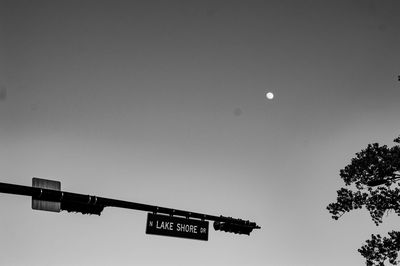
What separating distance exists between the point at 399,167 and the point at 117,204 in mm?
9707

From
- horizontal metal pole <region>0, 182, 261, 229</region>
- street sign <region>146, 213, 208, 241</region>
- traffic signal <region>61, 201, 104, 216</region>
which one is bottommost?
street sign <region>146, 213, 208, 241</region>

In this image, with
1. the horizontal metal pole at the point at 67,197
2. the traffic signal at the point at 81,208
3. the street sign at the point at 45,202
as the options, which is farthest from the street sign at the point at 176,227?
the street sign at the point at 45,202

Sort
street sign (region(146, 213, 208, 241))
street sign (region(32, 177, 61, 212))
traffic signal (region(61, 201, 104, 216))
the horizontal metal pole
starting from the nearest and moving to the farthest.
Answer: the horizontal metal pole → street sign (region(32, 177, 61, 212)) → traffic signal (region(61, 201, 104, 216)) → street sign (region(146, 213, 208, 241))

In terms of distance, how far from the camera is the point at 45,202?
587 cm

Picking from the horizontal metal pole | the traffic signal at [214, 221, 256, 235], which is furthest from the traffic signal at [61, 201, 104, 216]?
the traffic signal at [214, 221, 256, 235]

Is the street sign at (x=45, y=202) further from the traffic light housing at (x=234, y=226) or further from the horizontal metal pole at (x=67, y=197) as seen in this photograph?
the traffic light housing at (x=234, y=226)


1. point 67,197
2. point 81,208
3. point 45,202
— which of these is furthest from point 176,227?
point 45,202

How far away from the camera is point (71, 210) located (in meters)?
6.32

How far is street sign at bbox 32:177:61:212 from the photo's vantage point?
5.79 m

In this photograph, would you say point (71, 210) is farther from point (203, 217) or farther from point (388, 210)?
point (388, 210)

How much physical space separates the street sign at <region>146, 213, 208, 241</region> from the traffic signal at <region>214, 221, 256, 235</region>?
0.76 metres

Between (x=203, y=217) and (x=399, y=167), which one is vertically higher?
(x=399, y=167)

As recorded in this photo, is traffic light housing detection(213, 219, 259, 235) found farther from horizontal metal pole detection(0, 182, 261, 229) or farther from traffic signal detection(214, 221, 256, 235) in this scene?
horizontal metal pole detection(0, 182, 261, 229)

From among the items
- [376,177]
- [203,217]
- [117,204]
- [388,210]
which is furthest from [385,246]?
[117,204]
